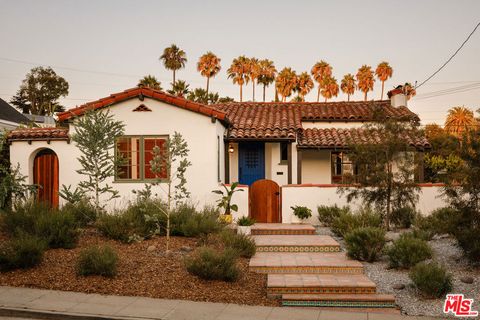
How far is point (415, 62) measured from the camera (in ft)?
70.0

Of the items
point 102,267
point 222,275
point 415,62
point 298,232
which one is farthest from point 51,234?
point 415,62

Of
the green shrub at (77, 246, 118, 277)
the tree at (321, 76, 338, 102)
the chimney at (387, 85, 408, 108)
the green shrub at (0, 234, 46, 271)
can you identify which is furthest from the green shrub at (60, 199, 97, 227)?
the tree at (321, 76, 338, 102)

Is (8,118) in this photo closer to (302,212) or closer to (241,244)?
(302,212)

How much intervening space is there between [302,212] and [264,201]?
4.23 ft

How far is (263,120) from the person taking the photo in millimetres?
19609

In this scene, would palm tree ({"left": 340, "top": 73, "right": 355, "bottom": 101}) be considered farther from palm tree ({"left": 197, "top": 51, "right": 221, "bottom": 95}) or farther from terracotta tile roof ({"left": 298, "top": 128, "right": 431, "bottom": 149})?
terracotta tile roof ({"left": 298, "top": 128, "right": 431, "bottom": 149})

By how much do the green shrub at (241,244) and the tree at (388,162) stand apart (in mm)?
5097

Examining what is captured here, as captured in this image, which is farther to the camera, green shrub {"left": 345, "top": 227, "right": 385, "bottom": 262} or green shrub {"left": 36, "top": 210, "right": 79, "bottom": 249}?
green shrub {"left": 345, "top": 227, "right": 385, "bottom": 262}

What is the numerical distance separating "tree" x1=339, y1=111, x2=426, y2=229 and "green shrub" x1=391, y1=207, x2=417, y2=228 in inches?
5.9

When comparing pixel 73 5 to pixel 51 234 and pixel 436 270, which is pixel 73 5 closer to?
pixel 51 234

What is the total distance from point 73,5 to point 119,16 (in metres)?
1.82

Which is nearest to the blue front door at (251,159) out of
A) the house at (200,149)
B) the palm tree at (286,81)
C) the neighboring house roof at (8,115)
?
the house at (200,149)

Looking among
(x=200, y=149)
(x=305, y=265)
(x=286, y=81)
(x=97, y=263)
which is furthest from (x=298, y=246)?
(x=286, y=81)

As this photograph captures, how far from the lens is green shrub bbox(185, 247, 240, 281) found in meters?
8.27
